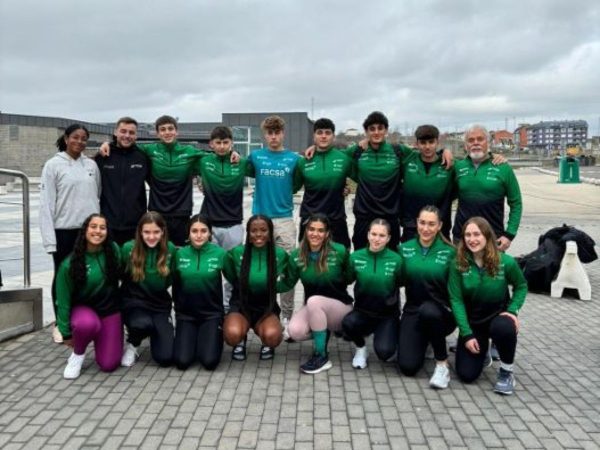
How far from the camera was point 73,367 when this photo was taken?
4508 mm

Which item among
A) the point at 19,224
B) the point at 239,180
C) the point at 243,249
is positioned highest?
the point at 239,180

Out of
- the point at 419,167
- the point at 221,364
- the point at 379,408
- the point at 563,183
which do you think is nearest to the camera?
the point at 379,408

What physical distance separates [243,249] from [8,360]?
7.29 feet

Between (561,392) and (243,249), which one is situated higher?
(243,249)

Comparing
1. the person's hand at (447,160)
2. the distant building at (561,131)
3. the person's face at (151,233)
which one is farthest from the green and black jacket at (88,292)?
the distant building at (561,131)

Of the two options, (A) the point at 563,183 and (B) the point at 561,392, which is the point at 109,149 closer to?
(B) the point at 561,392

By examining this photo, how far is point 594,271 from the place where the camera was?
30.0ft

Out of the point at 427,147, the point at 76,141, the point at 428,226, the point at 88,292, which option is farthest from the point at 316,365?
the point at 76,141

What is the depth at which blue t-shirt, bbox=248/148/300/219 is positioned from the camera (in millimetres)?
5602

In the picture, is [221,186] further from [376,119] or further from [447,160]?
[447,160]

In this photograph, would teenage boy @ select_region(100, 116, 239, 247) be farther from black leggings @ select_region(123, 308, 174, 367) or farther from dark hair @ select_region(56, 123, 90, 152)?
black leggings @ select_region(123, 308, 174, 367)

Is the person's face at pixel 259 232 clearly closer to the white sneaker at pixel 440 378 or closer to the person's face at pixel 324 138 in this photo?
the person's face at pixel 324 138

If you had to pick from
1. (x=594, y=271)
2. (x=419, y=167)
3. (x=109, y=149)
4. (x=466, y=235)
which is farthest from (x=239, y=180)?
(x=594, y=271)

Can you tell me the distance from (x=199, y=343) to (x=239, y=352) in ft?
1.27
